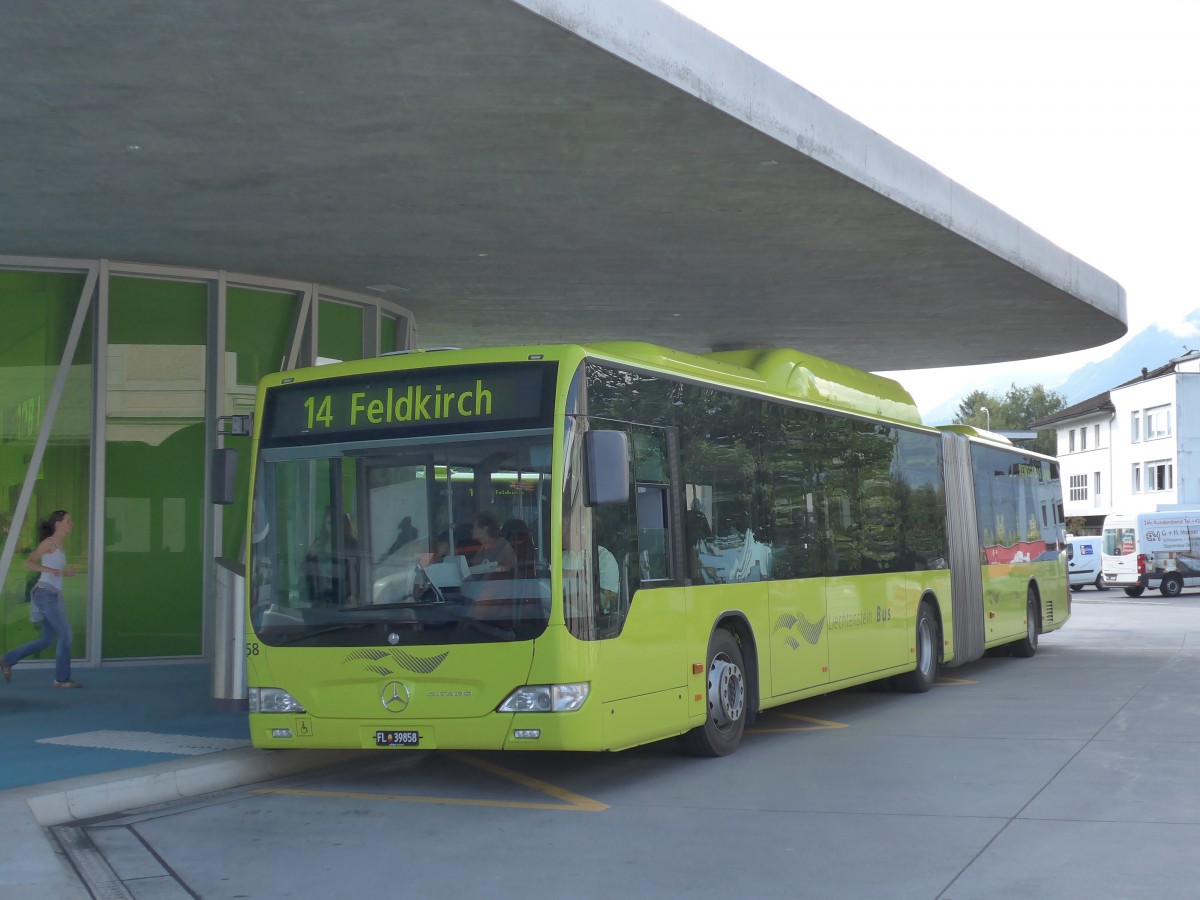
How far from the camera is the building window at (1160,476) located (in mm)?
68812

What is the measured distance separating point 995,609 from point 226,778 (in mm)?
11876

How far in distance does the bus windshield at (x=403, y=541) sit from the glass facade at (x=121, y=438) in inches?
278

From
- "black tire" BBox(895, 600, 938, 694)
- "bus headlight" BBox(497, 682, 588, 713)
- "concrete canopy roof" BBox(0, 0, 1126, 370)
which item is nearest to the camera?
"bus headlight" BBox(497, 682, 588, 713)

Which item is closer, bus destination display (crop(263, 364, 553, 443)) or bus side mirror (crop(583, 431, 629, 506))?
bus side mirror (crop(583, 431, 629, 506))

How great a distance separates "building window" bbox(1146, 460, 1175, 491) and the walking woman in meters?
62.9

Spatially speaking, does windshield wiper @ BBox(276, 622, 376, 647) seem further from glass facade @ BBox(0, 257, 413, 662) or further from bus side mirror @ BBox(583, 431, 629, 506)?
glass facade @ BBox(0, 257, 413, 662)

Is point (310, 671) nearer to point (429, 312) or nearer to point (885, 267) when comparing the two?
point (885, 267)

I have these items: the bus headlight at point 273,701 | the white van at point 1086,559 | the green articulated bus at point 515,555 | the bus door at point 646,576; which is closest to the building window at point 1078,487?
the white van at point 1086,559

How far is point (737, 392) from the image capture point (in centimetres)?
1159

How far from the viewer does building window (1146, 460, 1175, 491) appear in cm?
6881

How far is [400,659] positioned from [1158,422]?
222 ft

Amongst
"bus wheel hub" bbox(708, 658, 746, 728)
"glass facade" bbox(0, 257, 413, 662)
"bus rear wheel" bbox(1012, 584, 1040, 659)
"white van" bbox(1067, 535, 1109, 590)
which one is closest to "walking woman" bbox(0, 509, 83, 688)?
"glass facade" bbox(0, 257, 413, 662)

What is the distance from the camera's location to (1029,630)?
67.6 ft

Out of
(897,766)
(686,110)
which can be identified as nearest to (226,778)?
(897,766)
